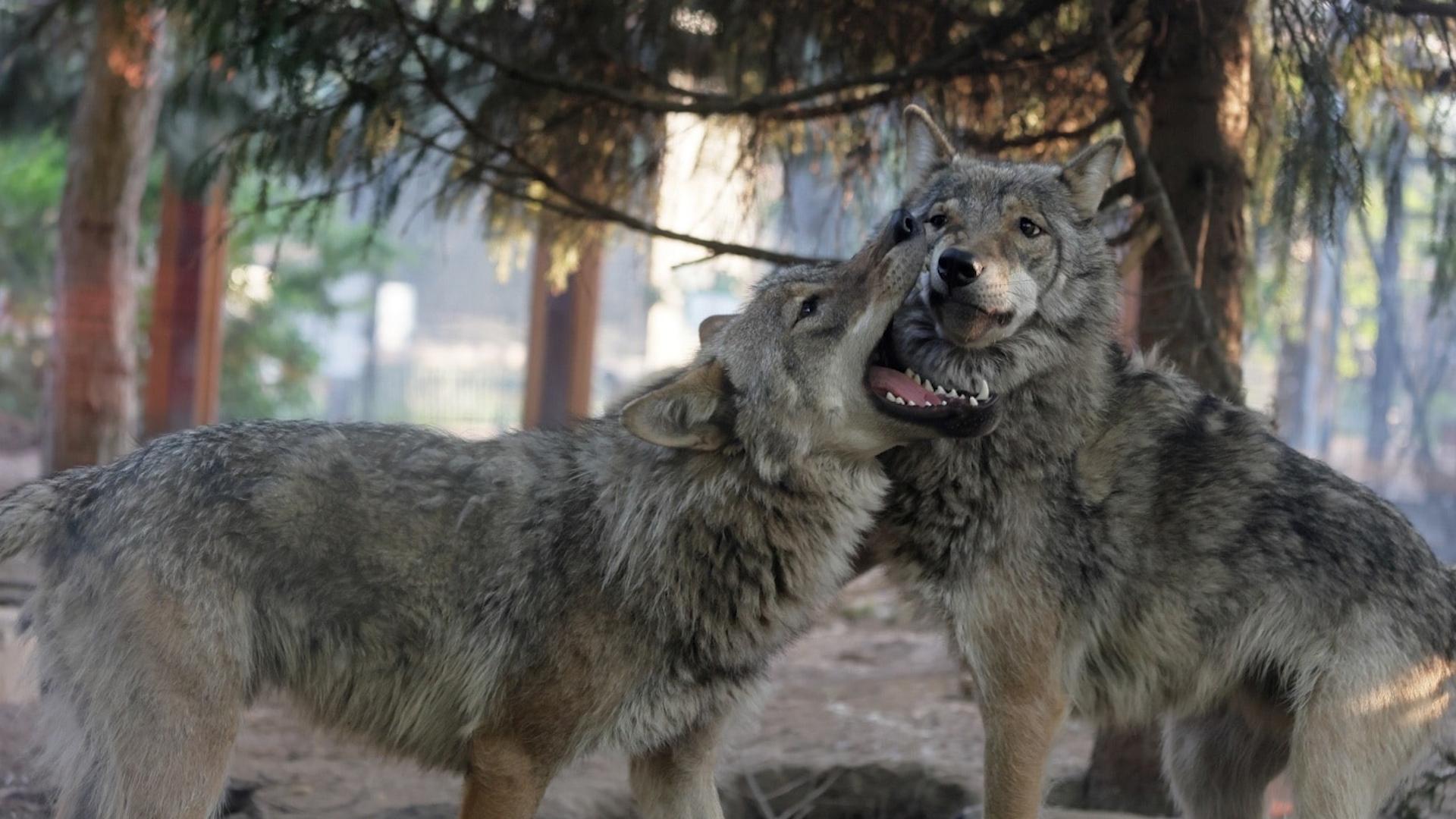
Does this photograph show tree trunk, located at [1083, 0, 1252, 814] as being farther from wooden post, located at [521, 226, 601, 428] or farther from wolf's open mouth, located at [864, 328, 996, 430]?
wooden post, located at [521, 226, 601, 428]

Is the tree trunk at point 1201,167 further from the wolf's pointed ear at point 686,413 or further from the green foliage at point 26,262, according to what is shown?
the green foliage at point 26,262

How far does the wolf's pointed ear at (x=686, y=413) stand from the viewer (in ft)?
11.2

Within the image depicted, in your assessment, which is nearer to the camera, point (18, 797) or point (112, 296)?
point (18, 797)

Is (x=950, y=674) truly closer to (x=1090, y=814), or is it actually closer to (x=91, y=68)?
(x=1090, y=814)

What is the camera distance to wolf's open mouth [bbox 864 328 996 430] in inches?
137

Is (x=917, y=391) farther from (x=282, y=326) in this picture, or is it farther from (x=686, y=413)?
(x=282, y=326)

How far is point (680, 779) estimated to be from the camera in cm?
383

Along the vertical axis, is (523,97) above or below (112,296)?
above

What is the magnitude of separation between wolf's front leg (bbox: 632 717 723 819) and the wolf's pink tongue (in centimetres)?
113

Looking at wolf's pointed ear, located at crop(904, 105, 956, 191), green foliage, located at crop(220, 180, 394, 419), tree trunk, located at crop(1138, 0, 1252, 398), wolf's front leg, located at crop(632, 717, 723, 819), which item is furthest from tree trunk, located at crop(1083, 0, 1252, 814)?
green foliage, located at crop(220, 180, 394, 419)

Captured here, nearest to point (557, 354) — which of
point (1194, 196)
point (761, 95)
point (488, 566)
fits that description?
point (761, 95)

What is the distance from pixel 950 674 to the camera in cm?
795

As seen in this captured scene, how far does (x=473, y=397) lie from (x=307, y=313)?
96.1 inches

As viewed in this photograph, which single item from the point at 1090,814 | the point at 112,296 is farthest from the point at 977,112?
the point at 112,296
